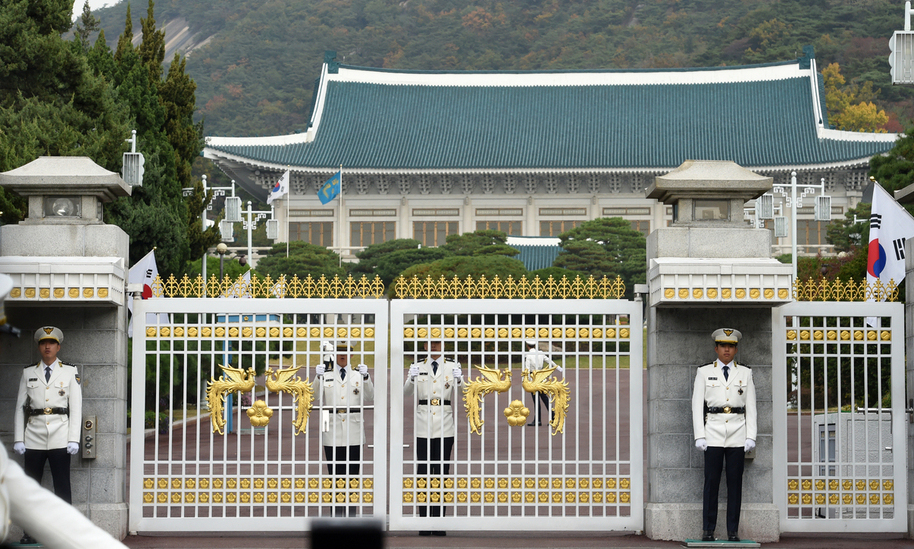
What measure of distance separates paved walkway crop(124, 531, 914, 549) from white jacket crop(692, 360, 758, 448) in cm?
66

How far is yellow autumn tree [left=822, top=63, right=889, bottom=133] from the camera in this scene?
49.4m

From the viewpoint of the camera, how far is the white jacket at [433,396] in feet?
23.8

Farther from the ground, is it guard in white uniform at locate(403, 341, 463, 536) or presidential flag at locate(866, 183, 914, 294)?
presidential flag at locate(866, 183, 914, 294)

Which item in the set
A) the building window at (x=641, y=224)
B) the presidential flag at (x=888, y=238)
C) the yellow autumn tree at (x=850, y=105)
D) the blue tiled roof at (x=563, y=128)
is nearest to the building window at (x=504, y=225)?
the blue tiled roof at (x=563, y=128)

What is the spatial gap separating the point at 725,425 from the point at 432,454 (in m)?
1.90

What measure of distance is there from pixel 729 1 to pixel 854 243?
47223mm

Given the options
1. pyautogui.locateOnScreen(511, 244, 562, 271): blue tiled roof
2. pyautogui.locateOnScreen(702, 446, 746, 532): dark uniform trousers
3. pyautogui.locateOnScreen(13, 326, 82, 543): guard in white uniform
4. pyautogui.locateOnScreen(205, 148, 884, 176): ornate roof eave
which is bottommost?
pyautogui.locateOnScreen(702, 446, 746, 532): dark uniform trousers

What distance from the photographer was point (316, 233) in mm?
38156

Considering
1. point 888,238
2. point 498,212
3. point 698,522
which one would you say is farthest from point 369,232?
point 698,522

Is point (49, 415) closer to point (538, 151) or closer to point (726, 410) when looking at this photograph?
point (726, 410)

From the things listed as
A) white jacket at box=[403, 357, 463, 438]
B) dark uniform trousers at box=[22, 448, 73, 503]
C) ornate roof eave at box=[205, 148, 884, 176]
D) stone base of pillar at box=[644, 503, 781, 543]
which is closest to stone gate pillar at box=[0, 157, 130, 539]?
dark uniform trousers at box=[22, 448, 73, 503]

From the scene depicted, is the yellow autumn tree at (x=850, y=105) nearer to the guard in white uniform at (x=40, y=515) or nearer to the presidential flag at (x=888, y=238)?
the presidential flag at (x=888, y=238)

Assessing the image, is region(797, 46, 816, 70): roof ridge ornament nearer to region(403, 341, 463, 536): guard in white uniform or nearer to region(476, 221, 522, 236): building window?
region(476, 221, 522, 236): building window

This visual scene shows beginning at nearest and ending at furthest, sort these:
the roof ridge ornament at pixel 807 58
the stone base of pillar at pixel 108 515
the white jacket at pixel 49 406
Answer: the white jacket at pixel 49 406 < the stone base of pillar at pixel 108 515 < the roof ridge ornament at pixel 807 58
